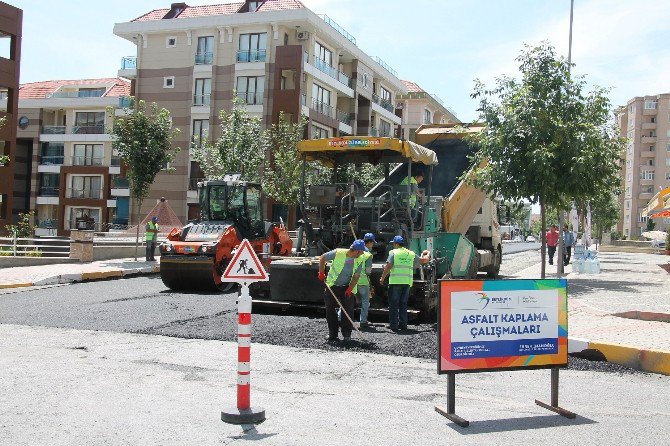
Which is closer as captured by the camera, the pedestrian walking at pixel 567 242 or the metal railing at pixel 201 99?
the pedestrian walking at pixel 567 242

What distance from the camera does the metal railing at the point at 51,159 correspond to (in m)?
52.7

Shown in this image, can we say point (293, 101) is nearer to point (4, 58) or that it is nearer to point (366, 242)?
point (4, 58)

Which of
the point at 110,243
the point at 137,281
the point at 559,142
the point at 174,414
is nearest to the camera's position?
the point at 174,414

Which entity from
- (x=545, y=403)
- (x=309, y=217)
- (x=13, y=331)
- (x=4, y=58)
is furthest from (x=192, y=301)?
(x=4, y=58)

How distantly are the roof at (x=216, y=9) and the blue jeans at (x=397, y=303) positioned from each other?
34.3m

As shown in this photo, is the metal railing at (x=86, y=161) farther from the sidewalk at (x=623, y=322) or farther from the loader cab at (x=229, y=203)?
the sidewalk at (x=623, y=322)

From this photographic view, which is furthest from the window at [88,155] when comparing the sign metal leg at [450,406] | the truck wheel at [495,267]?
the sign metal leg at [450,406]

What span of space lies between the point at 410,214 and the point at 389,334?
2364 mm

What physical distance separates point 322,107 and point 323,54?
137 inches

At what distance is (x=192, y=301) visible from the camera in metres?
14.0

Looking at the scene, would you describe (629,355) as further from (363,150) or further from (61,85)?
(61,85)

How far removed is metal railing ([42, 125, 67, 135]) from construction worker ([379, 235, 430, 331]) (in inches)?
1869

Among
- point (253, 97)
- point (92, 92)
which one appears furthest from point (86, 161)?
point (253, 97)

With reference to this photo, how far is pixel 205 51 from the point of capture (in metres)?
43.8
